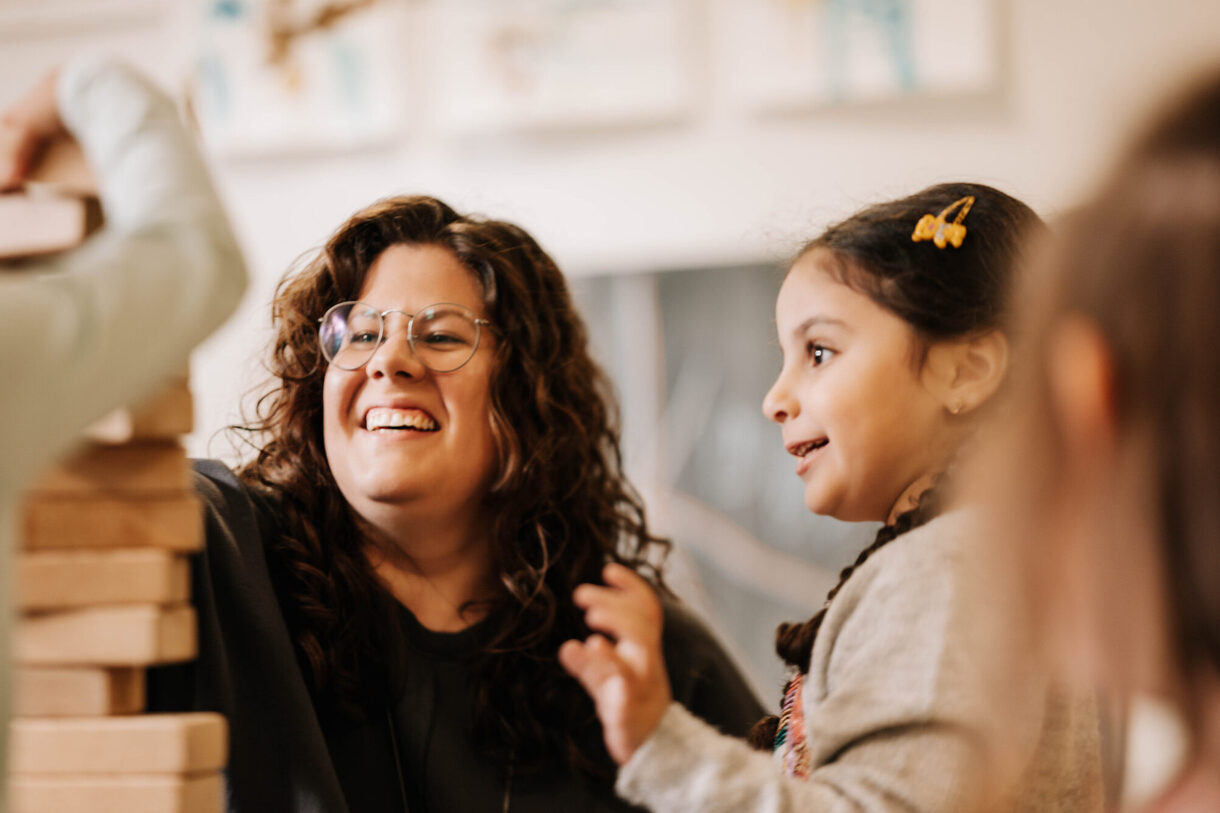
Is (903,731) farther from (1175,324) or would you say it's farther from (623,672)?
(1175,324)

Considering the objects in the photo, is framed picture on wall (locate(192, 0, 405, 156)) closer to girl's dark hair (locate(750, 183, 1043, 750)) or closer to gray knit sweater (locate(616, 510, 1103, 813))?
girl's dark hair (locate(750, 183, 1043, 750))

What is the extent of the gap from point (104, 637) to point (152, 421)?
177 millimetres

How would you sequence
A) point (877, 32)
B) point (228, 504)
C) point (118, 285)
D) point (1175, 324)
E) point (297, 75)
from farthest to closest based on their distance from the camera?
point (297, 75), point (877, 32), point (228, 504), point (118, 285), point (1175, 324)

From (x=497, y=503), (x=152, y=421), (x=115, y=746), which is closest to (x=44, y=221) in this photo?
(x=152, y=421)

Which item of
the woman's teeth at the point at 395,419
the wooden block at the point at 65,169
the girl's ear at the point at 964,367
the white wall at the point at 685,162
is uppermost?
the white wall at the point at 685,162

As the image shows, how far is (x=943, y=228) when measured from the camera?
1185 millimetres

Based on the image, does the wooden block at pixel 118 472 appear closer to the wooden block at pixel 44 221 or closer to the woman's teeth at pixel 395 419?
the wooden block at pixel 44 221

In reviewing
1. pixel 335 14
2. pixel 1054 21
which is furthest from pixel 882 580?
pixel 335 14

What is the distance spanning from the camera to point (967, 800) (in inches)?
36.1

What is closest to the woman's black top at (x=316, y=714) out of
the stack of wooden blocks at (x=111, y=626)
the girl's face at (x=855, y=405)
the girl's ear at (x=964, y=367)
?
the stack of wooden blocks at (x=111, y=626)

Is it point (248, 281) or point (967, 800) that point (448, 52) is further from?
point (967, 800)

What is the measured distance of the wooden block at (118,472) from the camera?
37.3 inches

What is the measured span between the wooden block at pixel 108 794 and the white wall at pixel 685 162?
1.60 meters

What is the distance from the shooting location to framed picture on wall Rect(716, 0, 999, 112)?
8.60 ft
